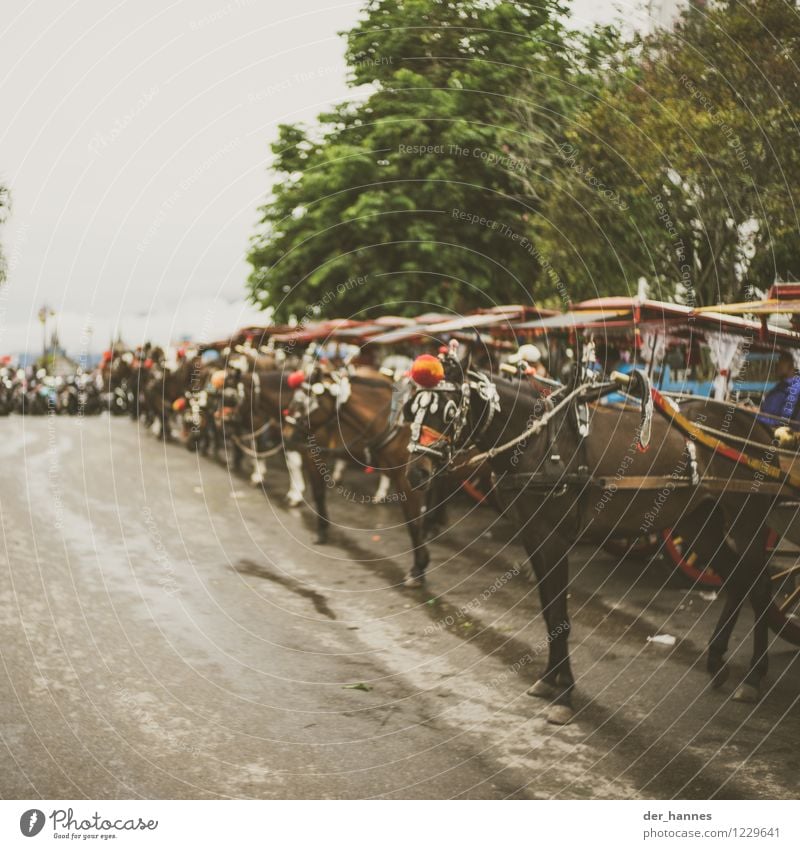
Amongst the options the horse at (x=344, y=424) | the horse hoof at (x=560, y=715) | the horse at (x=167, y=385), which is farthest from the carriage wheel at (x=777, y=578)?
the horse at (x=167, y=385)

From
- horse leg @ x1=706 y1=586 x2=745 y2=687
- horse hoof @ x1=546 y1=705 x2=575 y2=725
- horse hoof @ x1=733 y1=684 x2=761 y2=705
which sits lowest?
horse hoof @ x1=546 y1=705 x2=575 y2=725

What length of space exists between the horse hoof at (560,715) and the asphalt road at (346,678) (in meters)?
0.06

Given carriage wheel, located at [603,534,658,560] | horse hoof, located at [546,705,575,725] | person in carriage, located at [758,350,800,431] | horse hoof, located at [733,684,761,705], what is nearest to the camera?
horse hoof, located at [546,705,575,725]

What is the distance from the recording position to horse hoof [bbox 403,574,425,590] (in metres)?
8.23

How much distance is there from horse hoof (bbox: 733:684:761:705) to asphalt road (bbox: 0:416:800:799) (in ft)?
0.22

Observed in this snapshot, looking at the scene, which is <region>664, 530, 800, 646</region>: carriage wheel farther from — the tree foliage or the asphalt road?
the tree foliage

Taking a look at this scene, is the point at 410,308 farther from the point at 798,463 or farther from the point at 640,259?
the point at 798,463

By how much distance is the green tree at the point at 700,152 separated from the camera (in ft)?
23.5

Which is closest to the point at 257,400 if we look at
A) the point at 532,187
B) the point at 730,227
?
the point at 532,187

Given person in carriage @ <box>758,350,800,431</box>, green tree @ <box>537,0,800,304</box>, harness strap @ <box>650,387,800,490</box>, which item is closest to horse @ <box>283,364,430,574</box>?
green tree @ <box>537,0,800,304</box>

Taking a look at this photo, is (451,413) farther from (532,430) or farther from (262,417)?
(262,417)
